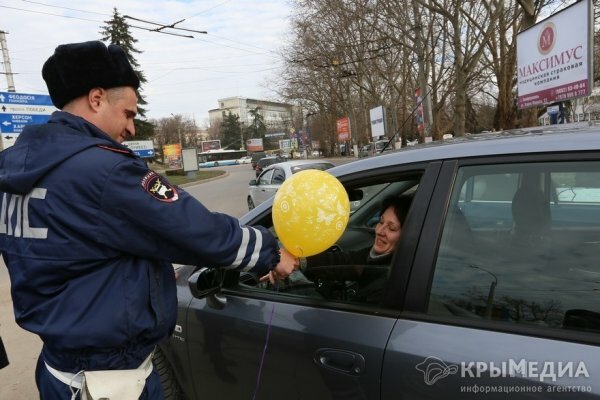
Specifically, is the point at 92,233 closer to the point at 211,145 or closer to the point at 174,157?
the point at 174,157

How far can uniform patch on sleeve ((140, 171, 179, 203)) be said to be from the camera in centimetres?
143

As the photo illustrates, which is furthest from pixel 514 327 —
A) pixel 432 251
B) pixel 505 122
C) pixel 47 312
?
pixel 505 122

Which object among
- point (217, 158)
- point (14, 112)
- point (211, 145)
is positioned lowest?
point (217, 158)

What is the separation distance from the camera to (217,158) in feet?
256

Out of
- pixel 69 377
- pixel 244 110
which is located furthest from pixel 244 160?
pixel 69 377

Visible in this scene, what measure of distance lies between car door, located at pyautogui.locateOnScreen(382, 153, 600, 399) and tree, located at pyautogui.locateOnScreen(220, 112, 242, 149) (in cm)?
10773

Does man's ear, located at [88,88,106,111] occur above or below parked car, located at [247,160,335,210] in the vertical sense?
above

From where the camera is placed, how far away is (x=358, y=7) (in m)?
20.6

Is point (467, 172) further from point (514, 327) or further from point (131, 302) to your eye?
point (131, 302)

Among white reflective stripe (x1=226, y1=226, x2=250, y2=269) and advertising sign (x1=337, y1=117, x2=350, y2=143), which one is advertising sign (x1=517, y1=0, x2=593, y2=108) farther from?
advertising sign (x1=337, y1=117, x2=350, y2=143)

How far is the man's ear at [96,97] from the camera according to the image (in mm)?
1523

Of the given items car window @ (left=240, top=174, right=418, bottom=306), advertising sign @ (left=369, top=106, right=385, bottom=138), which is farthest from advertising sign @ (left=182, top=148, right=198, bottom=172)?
car window @ (left=240, top=174, right=418, bottom=306)

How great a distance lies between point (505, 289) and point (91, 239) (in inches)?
52.5

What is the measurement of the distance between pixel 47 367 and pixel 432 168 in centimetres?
152
